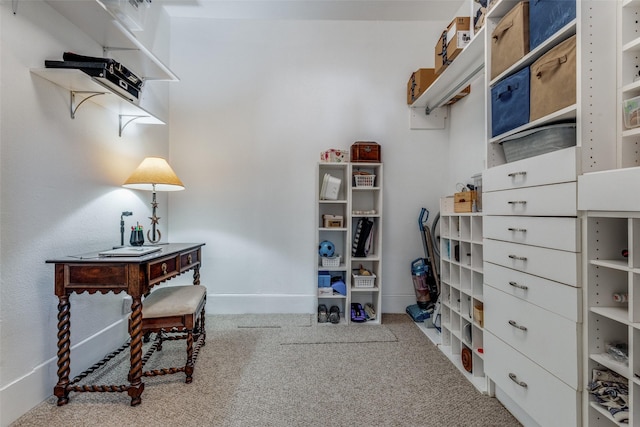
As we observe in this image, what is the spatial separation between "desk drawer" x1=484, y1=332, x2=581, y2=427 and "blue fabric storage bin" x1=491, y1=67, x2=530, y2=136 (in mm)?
1131

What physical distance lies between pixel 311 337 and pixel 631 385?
6.12 ft

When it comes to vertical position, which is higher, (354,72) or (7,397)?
(354,72)

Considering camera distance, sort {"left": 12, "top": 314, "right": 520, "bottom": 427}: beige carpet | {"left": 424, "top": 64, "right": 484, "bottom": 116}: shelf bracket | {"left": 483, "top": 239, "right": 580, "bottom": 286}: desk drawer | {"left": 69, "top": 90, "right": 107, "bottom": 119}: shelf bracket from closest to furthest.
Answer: {"left": 483, "top": 239, "right": 580, "bottom": 286}: desk drawer, {"left": 12, "top": 314, "right": 520, "bottom": 427}: beige carpet, {"left": 69, "top": 90, "right": 107, "bottom": 119}: shelf bracket, {"left": 424, "top": 64, "right": 484, "bottom": 116}: shelf bracket

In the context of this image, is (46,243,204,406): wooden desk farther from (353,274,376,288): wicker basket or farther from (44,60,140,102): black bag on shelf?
(353,274,376,288): wicker basket

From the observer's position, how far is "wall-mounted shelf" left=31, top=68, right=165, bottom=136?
4.94 feet

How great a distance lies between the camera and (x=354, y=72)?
2973mm

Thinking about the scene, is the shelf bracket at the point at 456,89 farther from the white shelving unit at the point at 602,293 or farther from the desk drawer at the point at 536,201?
the white shelving unit at the point at 602,293

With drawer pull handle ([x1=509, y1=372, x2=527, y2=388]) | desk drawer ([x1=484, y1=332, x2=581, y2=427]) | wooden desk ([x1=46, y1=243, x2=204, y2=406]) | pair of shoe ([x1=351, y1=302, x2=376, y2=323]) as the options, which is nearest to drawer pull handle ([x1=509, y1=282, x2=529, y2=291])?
desk drawer ([x1=484, y1=332, x2=581, y2=427])

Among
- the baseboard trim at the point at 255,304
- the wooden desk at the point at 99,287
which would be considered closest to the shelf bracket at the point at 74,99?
the wooden desk at the point at 99,287

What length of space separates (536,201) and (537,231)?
13 centimetres

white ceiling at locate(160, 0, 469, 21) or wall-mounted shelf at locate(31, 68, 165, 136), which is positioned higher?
white ceiling at locate(160, 0, 469, 21)

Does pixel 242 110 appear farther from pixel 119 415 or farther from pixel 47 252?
pixel 119 415

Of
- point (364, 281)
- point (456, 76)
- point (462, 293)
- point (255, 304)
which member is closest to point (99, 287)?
point (255, 304)

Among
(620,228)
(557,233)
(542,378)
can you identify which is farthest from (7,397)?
(620,228)
